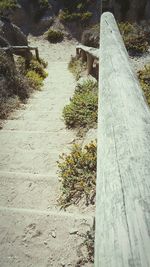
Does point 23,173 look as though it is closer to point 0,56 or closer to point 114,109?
point 114,109

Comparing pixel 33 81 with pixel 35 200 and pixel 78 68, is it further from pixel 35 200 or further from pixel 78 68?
pixel 35 200

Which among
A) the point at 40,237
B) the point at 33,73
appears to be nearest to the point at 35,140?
the point at 40,237

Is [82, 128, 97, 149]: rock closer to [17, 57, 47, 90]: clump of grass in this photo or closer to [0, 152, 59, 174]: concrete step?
[0, 152, 59, 174]: concrete step

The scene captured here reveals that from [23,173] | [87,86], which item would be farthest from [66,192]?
[87,86]

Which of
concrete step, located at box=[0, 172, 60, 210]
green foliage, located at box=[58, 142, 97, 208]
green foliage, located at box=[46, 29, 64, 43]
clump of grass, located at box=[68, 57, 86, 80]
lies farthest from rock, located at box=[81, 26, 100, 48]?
concrete step, located at box=[0, 172, 60, 210]

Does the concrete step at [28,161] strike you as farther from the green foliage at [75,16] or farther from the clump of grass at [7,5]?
the clump of grass at [7,5]

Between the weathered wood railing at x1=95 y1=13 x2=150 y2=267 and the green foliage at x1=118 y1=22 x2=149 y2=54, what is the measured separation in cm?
931

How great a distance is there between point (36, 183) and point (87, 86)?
16.2ft

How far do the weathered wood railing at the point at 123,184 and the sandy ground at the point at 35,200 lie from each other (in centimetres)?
161

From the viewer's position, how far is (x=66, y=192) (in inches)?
160

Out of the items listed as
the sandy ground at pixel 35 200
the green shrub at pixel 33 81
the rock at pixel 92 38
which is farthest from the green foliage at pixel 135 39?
the sandy ground at pixel 35 200

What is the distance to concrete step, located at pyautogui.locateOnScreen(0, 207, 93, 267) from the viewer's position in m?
3.13

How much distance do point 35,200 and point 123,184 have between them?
9.11 ft

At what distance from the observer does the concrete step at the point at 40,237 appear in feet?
10.3
